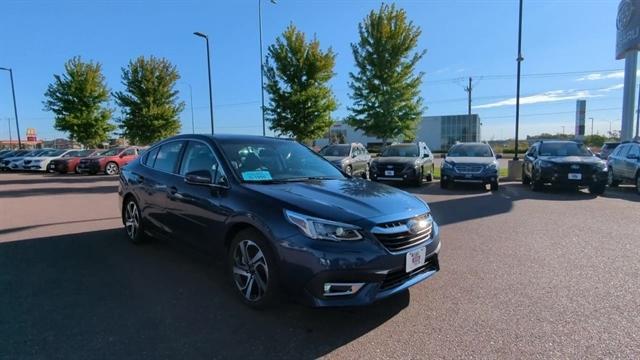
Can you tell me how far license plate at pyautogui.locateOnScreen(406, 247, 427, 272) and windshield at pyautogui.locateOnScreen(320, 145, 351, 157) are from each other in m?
13.2

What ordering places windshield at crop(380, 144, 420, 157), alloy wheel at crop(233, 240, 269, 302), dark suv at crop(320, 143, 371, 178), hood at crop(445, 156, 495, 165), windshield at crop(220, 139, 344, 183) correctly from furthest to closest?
dark suv at crop(320, 143, 371, 178) → windshield at crop(380, 144, 420, 157) → hood at crop(445, 156, 495, 165) → windshield at crop(220, 139, 344, 183) → alloy wheel at crop(233, 240, 269, 302)

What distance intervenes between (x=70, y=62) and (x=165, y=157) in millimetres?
33285

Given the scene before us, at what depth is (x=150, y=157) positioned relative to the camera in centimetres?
588

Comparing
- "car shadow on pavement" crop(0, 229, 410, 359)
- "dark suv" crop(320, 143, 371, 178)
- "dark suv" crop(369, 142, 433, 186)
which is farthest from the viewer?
"dark suv" crop(320, 143, 371, 178)

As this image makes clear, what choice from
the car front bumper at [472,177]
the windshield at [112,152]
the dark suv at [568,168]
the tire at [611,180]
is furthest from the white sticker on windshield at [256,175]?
the windshield at [112,152]

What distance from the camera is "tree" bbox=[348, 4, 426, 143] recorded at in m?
24.6

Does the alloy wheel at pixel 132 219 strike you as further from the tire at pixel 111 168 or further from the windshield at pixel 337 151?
the tire at pixel 111 168

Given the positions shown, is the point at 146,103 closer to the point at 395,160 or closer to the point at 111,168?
the point at 111,168

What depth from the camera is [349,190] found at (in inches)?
161

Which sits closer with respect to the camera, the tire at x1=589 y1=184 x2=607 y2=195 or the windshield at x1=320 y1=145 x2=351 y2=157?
the tire at x1=589 y1=184 x2=607 y2=195

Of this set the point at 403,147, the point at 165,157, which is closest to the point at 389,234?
the point at 165,157

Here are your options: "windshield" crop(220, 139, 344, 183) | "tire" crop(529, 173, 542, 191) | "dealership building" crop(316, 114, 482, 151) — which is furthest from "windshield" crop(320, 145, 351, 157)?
"dealership building" crop(316, 114, 482, 151)

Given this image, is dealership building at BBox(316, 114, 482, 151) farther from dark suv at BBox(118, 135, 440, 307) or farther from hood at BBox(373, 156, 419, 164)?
dark suv at BBox(118, 135, 440, 307)

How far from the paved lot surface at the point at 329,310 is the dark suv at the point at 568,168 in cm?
588
